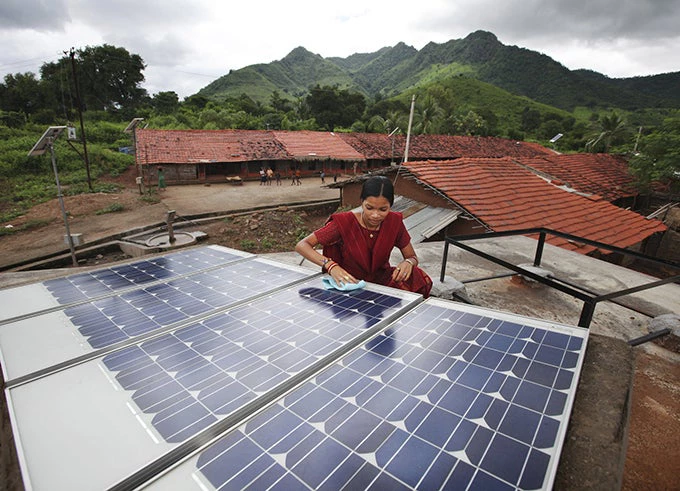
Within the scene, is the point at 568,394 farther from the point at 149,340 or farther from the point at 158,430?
the point at 149,340

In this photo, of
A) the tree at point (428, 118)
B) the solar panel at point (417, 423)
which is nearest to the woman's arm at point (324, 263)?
the solar panel at point (417, 423)

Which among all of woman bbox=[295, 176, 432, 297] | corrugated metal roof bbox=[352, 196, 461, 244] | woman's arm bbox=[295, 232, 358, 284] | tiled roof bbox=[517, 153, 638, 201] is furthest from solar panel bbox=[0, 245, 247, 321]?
tiled roof bbox=[517, 153, 638, 201]

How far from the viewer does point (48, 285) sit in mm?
2643

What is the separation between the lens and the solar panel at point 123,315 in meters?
1.68

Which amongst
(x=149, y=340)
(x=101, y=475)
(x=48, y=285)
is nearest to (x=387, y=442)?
(x=101, y=475)

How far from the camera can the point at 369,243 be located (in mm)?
3371

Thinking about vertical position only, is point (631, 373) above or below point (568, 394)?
below

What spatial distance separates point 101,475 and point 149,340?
0.89 m

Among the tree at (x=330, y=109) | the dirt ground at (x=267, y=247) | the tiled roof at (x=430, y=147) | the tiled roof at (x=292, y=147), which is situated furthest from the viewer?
the tree at (x=330, y=109)

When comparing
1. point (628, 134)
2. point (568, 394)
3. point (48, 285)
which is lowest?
point (48, 285)

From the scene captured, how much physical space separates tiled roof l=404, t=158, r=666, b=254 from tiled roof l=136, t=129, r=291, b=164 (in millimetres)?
18260

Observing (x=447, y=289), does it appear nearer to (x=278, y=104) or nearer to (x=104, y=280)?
(x=104, y=280)

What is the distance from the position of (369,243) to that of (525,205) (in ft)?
25.9

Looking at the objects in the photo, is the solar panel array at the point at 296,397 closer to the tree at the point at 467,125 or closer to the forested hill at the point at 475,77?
the tree at the point at 467,125
